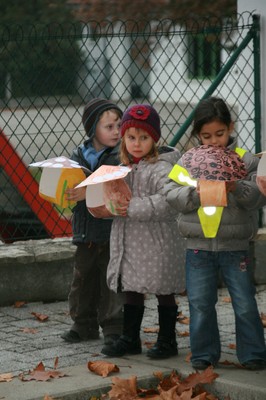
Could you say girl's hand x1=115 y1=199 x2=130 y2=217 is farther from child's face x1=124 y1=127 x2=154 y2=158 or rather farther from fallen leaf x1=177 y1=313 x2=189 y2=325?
fallen leaf x1=177 y1=313 x2=189 y2=325

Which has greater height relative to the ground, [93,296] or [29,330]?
[93,296]

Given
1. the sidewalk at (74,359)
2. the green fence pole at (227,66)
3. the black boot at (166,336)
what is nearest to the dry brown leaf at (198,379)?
the sidewalk at (74,359)

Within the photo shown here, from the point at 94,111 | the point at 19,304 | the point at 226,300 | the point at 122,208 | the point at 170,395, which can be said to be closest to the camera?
the point at 170,395

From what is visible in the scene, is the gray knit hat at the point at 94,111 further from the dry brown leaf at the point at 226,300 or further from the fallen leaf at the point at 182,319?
the dry brown leaf at the point at 226,300

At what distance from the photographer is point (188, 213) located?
285 inches

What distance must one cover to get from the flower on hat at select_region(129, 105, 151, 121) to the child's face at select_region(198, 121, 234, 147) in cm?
46

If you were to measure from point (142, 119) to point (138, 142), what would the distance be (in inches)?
5.4

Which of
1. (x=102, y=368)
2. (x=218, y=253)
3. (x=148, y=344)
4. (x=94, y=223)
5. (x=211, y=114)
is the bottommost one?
(x=102, y=368)

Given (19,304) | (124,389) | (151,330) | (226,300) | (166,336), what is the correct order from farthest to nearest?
1. (226,300)
2. (19,304)
3. (151,330)
4. (166,336)
5. (124,389)

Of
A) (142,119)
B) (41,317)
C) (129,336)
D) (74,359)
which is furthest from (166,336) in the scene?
(41,317)

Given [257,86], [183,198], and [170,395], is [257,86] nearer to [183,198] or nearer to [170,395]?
[183,198]

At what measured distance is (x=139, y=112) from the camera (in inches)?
297

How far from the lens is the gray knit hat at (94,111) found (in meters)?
8.05

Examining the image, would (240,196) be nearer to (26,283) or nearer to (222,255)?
(222,255)
